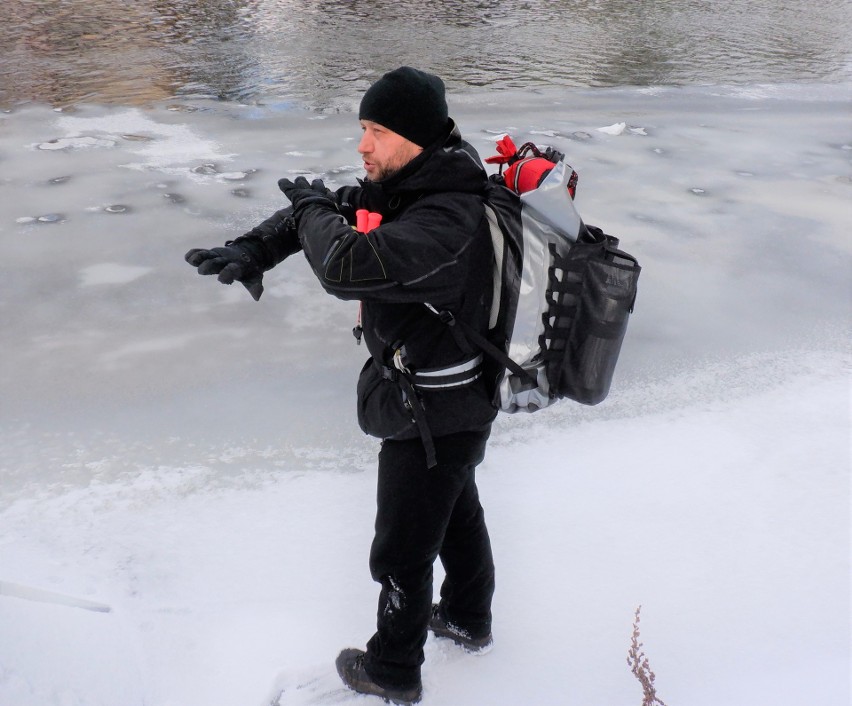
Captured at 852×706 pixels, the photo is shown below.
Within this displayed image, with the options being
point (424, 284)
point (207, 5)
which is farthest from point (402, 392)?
point (207, 5)

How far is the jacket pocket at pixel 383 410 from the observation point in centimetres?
165

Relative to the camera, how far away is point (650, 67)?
7777 millimetres

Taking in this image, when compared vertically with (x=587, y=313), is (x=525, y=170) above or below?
above

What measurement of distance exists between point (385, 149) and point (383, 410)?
1.76 feet

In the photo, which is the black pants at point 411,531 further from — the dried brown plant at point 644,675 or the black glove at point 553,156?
the black glove at point 553,156

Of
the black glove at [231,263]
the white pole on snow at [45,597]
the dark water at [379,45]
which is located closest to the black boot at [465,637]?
the white pole on snow at [45,597]

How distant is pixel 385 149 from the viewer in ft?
5.17

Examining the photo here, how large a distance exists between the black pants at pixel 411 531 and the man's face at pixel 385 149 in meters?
0.57

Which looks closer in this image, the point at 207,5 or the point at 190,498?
the point at 190,498

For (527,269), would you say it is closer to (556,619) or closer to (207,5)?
(556,619)

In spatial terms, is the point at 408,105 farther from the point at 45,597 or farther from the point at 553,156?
the point at 45,597

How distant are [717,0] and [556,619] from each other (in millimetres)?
11444

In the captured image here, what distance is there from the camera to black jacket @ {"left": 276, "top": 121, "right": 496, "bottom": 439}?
1.47 m

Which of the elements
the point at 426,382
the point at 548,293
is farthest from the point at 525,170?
the point at 426,382
